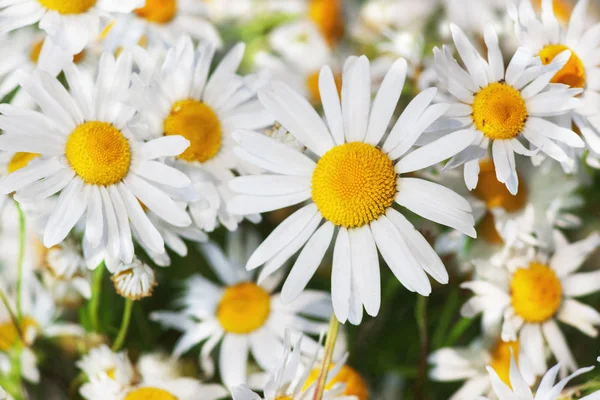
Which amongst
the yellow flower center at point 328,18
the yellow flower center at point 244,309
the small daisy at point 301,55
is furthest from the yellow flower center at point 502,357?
the yellow flower center at point 328,18

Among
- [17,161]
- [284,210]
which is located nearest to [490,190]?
[284,210]

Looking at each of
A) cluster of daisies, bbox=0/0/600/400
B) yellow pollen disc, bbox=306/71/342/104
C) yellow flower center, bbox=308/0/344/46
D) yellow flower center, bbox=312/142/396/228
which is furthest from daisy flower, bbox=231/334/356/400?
yellow flower center, bbox=308/0/344/46

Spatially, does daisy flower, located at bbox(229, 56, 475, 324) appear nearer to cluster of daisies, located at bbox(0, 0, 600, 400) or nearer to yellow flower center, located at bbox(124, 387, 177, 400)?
cluster of daisies, located at bbox(0, 0, 600, 400)

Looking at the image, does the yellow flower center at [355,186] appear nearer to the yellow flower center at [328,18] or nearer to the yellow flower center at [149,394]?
the yellow flower center at [149,394]

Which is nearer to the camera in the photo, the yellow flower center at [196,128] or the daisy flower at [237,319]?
the yellow flower center at [196,128]

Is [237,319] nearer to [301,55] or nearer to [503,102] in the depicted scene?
[503,102]

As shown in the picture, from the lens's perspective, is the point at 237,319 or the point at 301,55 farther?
the point at 301,55
